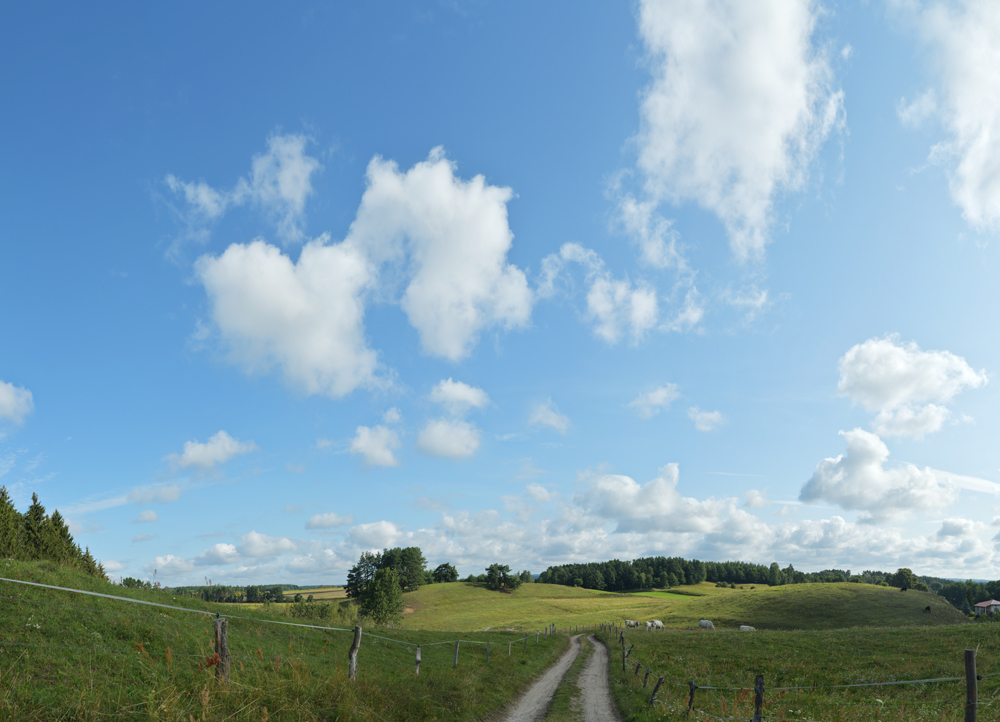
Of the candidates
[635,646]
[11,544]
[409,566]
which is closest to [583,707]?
[635,646]

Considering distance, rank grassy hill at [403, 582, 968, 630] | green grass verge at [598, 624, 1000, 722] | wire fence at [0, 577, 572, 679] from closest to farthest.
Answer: wire fence at [0, 577, 572, 679] < green grass verge at [598, 624, 1000, 722] < grassy hill at [403, 582, 968, 630]

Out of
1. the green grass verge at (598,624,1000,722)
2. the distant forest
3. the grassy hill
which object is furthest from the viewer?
the distant forest

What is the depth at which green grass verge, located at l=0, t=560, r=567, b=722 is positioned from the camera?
8289mm

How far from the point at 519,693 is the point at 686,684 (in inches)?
328

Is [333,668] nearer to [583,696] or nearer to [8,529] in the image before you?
[583,696]

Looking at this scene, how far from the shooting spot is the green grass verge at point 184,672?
8.29 m

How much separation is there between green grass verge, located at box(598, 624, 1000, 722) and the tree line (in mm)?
40329

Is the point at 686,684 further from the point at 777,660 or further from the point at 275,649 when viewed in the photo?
the point at 275,649

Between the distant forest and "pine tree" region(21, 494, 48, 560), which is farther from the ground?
"pine tree" region(21, 494, 48, 560)

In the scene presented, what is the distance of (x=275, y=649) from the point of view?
23.6 metres

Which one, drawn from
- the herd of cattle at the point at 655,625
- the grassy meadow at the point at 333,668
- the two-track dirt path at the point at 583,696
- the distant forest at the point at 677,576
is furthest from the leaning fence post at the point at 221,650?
the distant forest at the point at 677,576

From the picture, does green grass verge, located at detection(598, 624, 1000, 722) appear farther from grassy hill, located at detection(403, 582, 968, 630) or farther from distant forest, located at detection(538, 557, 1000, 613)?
distant forest, located at detection(538, 557, 1000, 613)

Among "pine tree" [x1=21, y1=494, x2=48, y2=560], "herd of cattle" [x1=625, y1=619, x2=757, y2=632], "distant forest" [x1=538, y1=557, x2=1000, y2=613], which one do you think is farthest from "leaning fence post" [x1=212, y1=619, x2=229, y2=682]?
"distant forest" [x1=538, y1=557, x2=1000, y2=613]

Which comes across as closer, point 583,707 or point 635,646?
point 583,707
